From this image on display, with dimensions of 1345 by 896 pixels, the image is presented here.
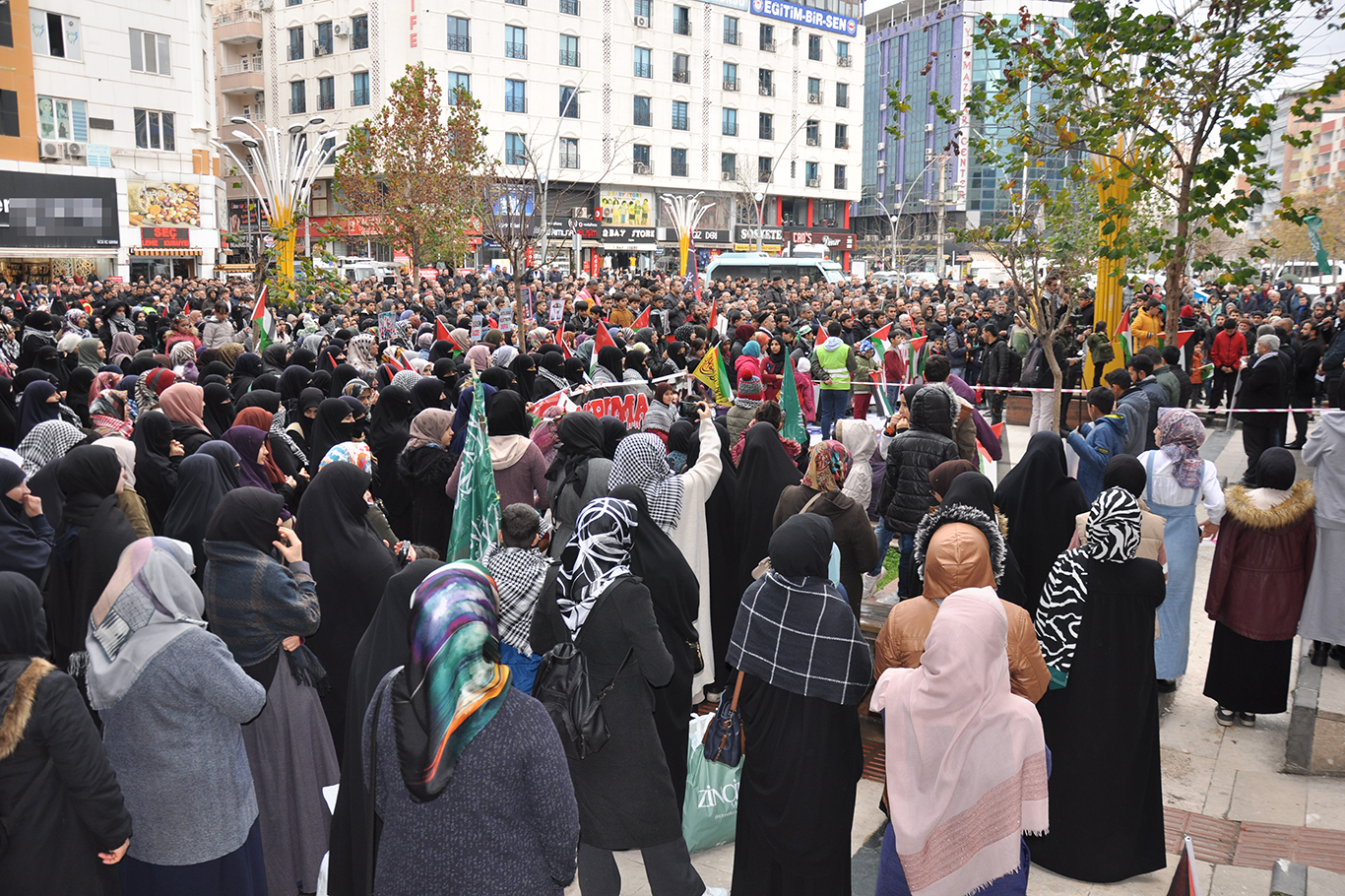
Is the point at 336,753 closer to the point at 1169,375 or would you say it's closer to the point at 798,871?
the point at 798,871

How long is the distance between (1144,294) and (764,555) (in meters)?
15.8

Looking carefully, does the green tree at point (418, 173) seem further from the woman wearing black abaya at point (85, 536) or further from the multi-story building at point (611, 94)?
the woman wearing black abaya at point (85, 536)

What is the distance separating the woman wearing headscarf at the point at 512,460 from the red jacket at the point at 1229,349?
38.6 ft

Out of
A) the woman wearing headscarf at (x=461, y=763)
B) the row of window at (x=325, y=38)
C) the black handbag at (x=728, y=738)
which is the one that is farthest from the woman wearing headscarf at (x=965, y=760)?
the row of window at (x=325, y=38)

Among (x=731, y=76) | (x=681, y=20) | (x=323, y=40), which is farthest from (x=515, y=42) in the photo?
(x=731, y=76)

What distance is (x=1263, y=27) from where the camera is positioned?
25.8ft

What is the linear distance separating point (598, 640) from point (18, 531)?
319 centimetres

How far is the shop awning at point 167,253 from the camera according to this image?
33219 mm

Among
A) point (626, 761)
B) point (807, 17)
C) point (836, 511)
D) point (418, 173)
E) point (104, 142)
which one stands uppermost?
point (807, 17)

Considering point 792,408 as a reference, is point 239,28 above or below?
above

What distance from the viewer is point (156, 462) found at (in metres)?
5.96

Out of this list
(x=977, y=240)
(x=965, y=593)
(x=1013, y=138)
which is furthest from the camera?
(x=977, y=240)

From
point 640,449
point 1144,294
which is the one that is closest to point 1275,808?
point 640,449

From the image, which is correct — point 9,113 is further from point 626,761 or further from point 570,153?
point 626,761
